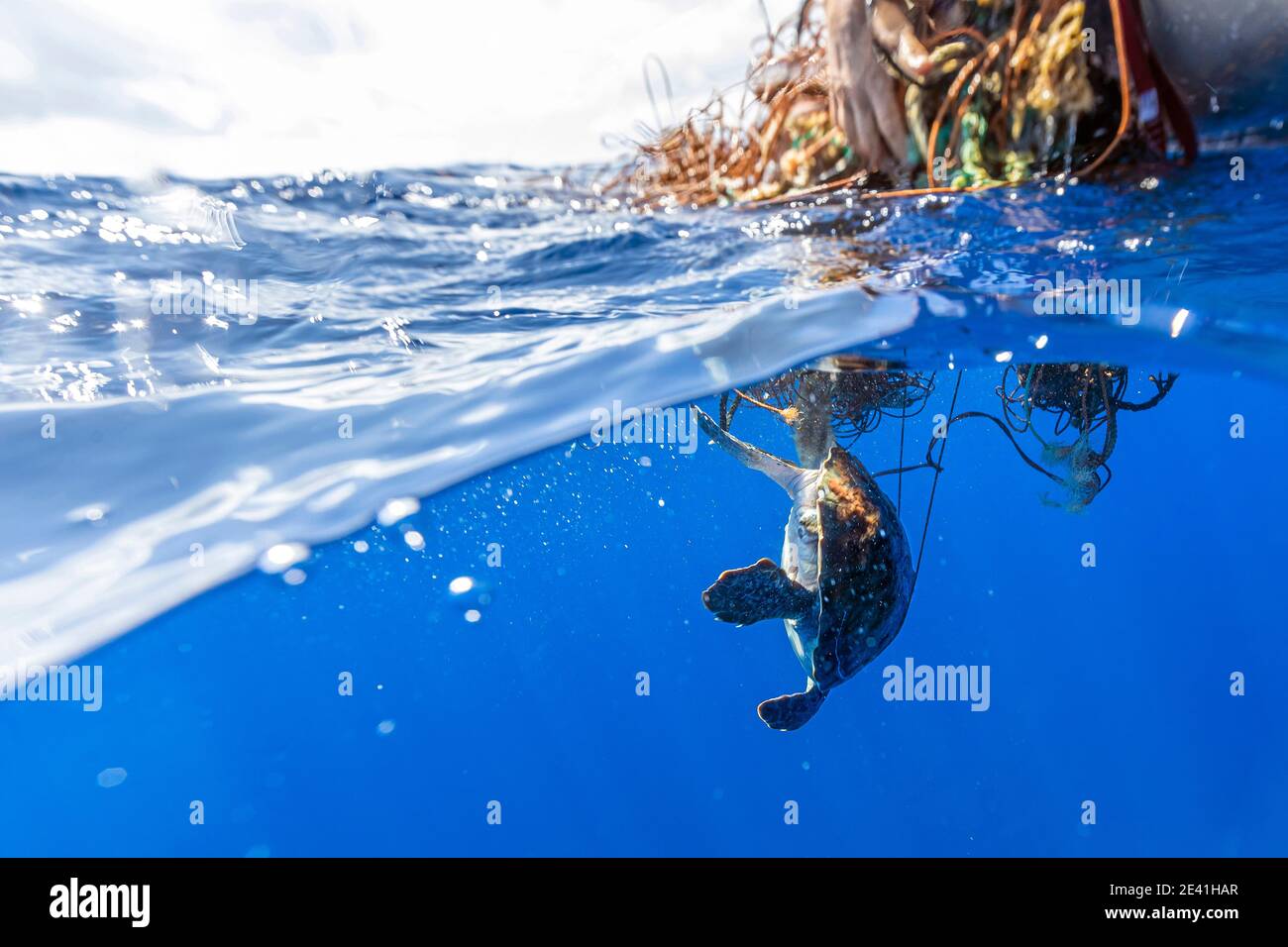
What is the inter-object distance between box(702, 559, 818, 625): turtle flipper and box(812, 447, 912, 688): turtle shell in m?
0.38

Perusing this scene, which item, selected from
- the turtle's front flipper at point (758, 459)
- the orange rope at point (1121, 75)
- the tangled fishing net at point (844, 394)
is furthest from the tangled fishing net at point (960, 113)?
the turtle's front flipper at point (758, 459)

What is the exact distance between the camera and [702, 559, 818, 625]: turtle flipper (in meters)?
5.05

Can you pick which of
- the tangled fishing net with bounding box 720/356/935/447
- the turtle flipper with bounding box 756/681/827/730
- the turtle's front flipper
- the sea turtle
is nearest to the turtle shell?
the sea turtle

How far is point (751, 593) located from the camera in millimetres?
5156

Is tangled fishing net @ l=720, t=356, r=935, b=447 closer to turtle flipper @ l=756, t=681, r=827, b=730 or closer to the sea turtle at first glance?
the sea turtle

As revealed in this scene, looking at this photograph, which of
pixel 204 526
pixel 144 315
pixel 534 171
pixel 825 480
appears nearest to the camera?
pixel 204 526

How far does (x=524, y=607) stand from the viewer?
553 inches

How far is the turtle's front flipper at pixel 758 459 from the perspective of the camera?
6.56 metres

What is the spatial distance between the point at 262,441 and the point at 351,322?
163cm

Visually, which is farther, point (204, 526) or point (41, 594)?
point (204, 526)

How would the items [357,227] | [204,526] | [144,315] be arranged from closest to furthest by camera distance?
[204,526] → [144,315] → [357,227]

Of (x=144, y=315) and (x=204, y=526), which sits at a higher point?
(x=144, y=315)

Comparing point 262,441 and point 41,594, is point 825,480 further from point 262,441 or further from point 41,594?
point 41,594

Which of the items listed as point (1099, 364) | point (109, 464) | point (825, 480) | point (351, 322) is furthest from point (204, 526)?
point (1099, 364)
